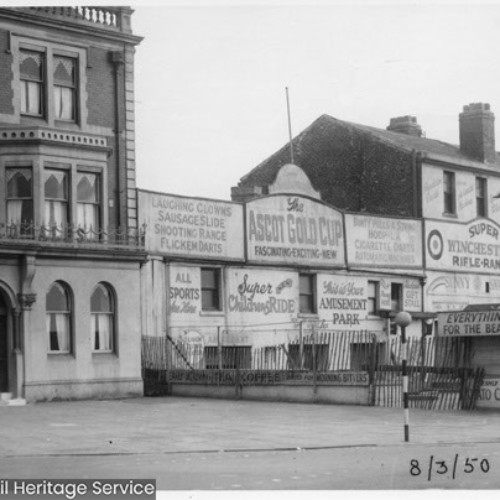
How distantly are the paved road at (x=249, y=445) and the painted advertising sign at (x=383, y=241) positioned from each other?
14791 millimetres

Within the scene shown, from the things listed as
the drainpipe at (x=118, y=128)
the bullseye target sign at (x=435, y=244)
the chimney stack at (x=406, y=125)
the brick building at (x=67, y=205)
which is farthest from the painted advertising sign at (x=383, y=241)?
the drainpipe at (x=118, y=128)

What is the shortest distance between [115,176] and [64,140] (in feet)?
8.80

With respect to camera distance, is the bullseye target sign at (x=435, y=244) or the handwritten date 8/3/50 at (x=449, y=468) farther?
the bullseye target sign at (x=435, y=244)

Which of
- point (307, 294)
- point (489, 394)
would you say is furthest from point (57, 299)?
point (307, 294)

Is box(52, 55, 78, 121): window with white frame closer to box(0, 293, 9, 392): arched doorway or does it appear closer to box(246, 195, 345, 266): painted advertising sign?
box(0, 293, 9, 392): arched doorway

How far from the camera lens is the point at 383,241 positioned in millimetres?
45094

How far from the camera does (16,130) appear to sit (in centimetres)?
3119

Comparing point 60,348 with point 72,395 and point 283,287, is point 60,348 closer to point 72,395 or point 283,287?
→ point 72,395

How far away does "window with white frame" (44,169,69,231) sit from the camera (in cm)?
3169

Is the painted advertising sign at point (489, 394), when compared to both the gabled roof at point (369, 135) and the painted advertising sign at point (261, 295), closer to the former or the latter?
the painted advertising sign at point (261, 295)

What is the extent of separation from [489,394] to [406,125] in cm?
2801

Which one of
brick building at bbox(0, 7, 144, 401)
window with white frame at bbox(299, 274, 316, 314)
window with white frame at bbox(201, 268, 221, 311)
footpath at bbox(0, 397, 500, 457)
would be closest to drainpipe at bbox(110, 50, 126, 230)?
brick building at bbox(0, 7, 144, 401)

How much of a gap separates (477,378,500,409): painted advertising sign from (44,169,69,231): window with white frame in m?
11.9

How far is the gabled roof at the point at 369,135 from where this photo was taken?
47.6m
